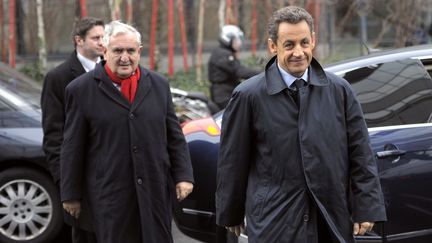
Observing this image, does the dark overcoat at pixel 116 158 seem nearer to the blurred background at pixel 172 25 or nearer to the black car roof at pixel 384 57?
the black car roof at pixel 384 57

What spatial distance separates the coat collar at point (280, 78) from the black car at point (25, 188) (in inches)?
130

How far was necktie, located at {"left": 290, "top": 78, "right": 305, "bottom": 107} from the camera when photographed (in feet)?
10.6

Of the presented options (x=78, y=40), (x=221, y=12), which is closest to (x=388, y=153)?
(x=78, y=40)

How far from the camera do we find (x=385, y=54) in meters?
5.07

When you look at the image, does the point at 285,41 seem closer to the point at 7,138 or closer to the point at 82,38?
the point at 82,38

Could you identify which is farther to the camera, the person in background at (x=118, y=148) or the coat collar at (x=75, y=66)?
the coat collar at (x=75, y=66)

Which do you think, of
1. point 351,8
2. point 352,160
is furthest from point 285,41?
point 351,8

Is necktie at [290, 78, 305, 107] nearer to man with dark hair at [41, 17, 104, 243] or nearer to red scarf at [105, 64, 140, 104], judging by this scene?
red scarf at [105, 64, 140, 104]

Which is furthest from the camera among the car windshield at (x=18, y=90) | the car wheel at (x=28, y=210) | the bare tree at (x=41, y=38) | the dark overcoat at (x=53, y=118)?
the bare tree at (x=41, y=38)

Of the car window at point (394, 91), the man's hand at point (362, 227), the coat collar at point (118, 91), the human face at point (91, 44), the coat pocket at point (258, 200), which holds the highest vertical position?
the human face at point (91, 44)

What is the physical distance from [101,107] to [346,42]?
1614 cm

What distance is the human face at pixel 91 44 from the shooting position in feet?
16.4

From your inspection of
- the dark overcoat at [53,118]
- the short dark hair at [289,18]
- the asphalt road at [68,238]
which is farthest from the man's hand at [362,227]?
the asphalt road at [68,238]

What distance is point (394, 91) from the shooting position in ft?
16.0
